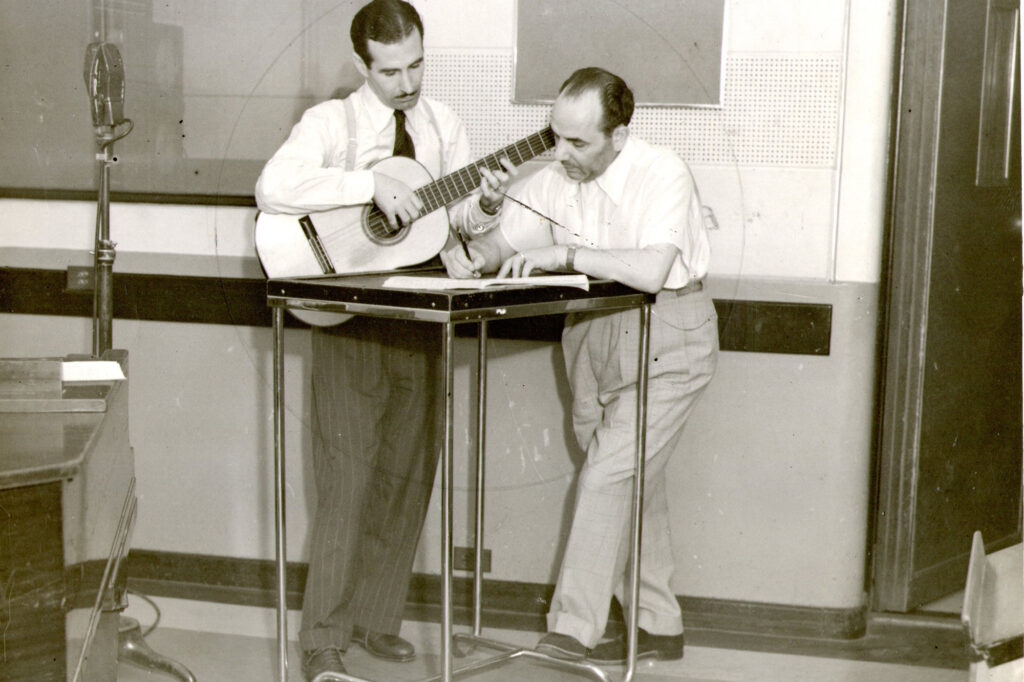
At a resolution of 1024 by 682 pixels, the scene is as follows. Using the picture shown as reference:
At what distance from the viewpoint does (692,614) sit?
11.3 feet

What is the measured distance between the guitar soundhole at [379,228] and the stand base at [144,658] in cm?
122

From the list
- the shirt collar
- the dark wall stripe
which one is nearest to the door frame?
the dark wall stripe

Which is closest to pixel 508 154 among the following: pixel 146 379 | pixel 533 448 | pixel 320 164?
pixel 320 164

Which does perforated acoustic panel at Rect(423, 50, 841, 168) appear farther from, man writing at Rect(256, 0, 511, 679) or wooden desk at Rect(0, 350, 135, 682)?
wooden desk at Rect(0, 350, 135, 682)

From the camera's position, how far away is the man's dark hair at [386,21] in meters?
2.93

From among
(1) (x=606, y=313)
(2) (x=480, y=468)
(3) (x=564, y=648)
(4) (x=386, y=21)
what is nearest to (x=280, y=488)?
(2) (x=480, y=468)

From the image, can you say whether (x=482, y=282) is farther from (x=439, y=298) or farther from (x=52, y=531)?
(x=52, y=531)

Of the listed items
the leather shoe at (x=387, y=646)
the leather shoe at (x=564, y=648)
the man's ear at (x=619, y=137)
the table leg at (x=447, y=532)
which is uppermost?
the man's ear at (x=619, y=137)

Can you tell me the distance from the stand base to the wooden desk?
1.27 meters

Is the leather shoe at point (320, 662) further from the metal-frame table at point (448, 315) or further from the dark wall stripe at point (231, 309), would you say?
the dark wall stripe at point (231, 309)

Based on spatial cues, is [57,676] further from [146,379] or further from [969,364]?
[969,364]

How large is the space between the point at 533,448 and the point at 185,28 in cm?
160

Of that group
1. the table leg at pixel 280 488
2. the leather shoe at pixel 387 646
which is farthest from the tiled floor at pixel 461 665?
the table leg at pixel 280 488

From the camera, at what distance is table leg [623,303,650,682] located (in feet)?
9.48
